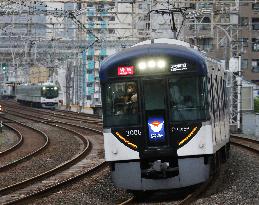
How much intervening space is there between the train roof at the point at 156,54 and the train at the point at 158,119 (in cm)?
2

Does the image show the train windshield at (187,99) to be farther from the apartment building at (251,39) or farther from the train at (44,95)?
the apartment building at (251,39)

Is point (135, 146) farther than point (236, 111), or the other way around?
point (236, 111)

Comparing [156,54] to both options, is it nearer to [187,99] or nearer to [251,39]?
[187,99]

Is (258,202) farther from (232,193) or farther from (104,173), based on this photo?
(104,173)

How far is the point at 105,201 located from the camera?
456 inches

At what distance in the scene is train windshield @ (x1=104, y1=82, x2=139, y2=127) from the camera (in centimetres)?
1181

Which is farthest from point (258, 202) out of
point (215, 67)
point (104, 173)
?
point (104, 173)

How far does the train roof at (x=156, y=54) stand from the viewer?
38.7ft

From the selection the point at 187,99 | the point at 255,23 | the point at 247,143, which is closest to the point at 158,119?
the point at 187,99

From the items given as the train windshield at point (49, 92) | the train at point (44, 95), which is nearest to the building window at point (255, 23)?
the train at point (44, 95)

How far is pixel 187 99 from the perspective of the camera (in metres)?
11.8

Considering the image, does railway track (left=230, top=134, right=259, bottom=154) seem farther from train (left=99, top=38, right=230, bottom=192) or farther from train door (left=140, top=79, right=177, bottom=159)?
train door (left=140, top=79, right=177, bottom=159)

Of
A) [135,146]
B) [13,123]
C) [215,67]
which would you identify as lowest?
[13,123]

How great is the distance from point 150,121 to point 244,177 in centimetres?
332
